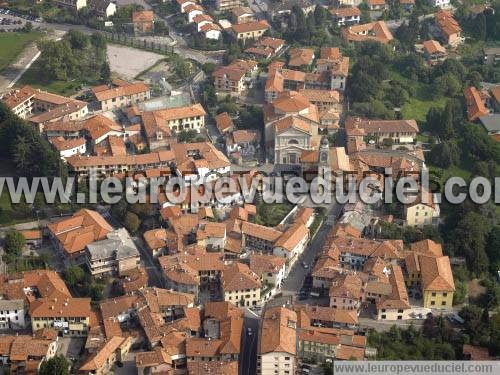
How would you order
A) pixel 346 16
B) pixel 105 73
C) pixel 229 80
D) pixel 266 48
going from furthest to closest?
pixel 346 16 → pixel 266 48 → pixel 105 73 → pixel 229 80

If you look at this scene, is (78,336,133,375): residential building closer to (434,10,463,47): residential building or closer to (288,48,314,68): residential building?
(288,48,314,68): residential building

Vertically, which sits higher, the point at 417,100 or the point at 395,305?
the point at 417,100

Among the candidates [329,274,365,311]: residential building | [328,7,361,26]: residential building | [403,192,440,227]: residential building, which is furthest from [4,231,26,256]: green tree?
[328,7,361,26]: residential building

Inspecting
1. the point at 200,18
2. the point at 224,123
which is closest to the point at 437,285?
the point at 224,123

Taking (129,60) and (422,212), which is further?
(129,60)

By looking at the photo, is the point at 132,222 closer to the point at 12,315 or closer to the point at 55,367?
the point at 12,315

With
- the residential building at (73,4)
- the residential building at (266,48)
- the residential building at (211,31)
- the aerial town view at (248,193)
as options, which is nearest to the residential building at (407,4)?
the aerial town view at (248,193)

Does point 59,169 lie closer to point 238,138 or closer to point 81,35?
point 238,138
